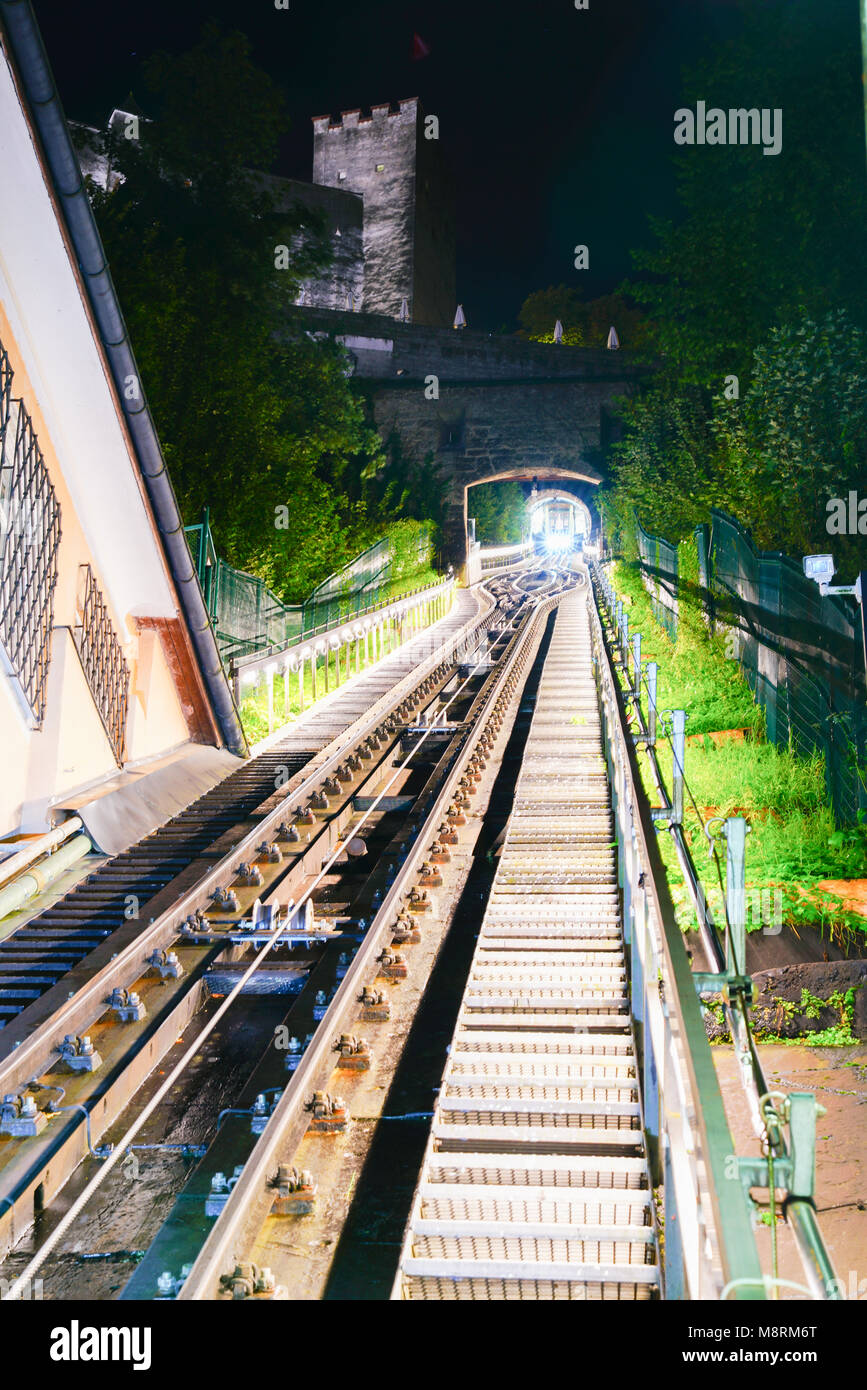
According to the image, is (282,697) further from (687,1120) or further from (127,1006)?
(687,1120)

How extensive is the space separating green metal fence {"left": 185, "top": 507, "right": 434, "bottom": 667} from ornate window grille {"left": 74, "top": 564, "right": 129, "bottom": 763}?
1813mm

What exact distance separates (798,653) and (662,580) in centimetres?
1164

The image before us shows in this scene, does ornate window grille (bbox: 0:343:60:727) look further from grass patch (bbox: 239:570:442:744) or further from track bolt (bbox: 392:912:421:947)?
grass patch (bbox: 239:570:442:744)

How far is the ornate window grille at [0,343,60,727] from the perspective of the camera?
25.9ft

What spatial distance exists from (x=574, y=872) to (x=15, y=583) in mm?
4592

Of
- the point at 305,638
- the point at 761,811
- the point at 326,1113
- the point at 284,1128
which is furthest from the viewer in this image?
the point at 305,638

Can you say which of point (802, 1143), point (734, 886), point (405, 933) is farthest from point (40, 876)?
point (802, 1143)

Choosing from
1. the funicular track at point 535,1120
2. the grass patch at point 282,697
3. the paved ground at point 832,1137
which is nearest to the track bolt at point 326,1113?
the funicular track at point 535,1120

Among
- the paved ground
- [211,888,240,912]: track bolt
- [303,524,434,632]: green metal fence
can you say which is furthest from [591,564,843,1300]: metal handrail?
[303,524,434,632]: green metal fence

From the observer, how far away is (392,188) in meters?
56.0

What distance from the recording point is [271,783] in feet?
33.7

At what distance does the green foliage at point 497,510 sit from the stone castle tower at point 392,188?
9.17 m

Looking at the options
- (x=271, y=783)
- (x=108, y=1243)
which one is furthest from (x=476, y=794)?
(x=108, y=1243)

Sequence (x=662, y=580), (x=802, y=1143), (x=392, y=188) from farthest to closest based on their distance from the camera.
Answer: (x=392, y=188) < (x=662, y=580) < (x=802, y=1143)
